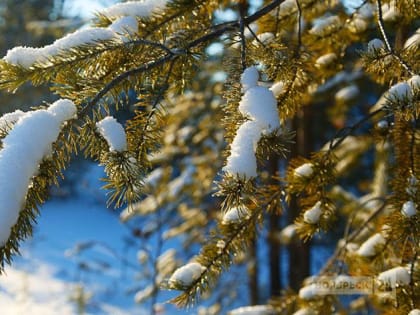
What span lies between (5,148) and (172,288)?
461 mm

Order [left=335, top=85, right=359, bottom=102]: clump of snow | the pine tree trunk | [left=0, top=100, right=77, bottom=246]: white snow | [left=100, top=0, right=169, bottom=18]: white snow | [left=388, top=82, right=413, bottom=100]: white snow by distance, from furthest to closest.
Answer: the pine tree trunk < [left=335, top=85, right=359, bottom=102]: clump of snow < [left=100, top=0, right=169, bottom=18]: white snow < [left=388, top=82, right=413, bottom=100]: white snow < [left=0, top=100, right=77, bottom=246]: white snow

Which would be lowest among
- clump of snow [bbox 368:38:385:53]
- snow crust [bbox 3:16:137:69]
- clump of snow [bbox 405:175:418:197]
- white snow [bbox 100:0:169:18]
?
clump of snow [bbox 405:175:418:197]

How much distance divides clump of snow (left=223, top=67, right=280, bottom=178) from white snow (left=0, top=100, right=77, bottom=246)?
30 cm

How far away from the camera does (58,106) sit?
3.00 feet

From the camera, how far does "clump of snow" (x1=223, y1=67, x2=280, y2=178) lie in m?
0.85

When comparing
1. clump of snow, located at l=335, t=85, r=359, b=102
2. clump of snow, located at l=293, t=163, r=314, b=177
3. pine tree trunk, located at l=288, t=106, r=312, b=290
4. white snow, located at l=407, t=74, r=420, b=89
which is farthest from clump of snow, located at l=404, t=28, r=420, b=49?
pine tree trunk, located at l=288, t=106, r=312, b=290

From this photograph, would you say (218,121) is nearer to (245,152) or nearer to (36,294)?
(245,152)

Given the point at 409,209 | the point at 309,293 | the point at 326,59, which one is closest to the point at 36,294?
the point at 309,293

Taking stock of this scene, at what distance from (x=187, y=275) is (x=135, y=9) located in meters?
0.62

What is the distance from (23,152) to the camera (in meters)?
0.82

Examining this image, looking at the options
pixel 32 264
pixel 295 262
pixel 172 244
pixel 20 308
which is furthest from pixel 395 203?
pixel 172 244

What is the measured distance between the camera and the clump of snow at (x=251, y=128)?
0.85 metres

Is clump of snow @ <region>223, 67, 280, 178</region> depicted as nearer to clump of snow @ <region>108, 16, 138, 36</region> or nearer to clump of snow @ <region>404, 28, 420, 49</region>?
clump of snow @ <region>108, 16, 138, 36</region>

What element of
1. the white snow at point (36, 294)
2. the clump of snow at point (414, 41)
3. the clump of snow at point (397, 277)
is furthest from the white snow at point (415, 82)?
the white snow at point (36, 294)
